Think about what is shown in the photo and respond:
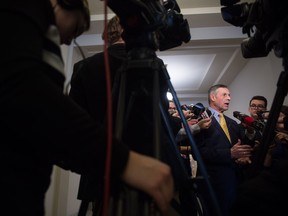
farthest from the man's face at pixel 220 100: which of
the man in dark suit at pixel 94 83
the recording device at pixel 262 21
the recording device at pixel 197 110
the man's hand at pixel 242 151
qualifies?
the man in dark suit at pixel 94 83

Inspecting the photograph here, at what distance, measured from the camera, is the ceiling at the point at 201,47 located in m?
2.55

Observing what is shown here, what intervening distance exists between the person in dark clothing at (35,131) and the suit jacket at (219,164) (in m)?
1.31

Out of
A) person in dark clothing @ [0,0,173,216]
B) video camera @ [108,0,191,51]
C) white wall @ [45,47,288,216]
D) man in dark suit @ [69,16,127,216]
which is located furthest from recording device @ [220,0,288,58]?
white wall @ [45,47,288,216]

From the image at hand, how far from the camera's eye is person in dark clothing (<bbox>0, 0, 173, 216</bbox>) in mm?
321

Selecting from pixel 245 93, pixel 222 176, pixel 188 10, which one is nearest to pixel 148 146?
pixel 222 176

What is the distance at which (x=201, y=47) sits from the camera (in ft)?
9.96

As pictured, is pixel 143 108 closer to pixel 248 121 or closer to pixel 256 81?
pixel 248 121

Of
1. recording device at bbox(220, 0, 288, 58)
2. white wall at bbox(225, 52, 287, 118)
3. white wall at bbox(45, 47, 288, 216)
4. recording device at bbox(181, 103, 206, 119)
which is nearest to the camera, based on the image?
recording device at bbox(220, 0, 288, 58)

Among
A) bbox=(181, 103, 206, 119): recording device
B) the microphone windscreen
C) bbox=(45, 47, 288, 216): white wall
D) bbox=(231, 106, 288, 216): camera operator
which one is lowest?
bbox=(45, 47, 288, 216): white wall

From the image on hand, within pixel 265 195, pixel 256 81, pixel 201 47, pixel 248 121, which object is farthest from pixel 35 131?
pixel 256 81

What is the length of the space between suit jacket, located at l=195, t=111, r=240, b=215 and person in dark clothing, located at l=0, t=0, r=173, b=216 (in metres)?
1.31

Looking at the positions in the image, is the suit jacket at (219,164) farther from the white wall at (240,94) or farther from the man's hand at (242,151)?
the white wall at (240,94)

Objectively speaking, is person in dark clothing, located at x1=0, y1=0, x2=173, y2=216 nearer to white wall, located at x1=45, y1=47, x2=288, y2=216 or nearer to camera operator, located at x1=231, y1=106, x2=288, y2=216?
camera operator, located at x1=231, y1=106, x2=288, y2=216

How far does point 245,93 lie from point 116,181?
13.2ft
